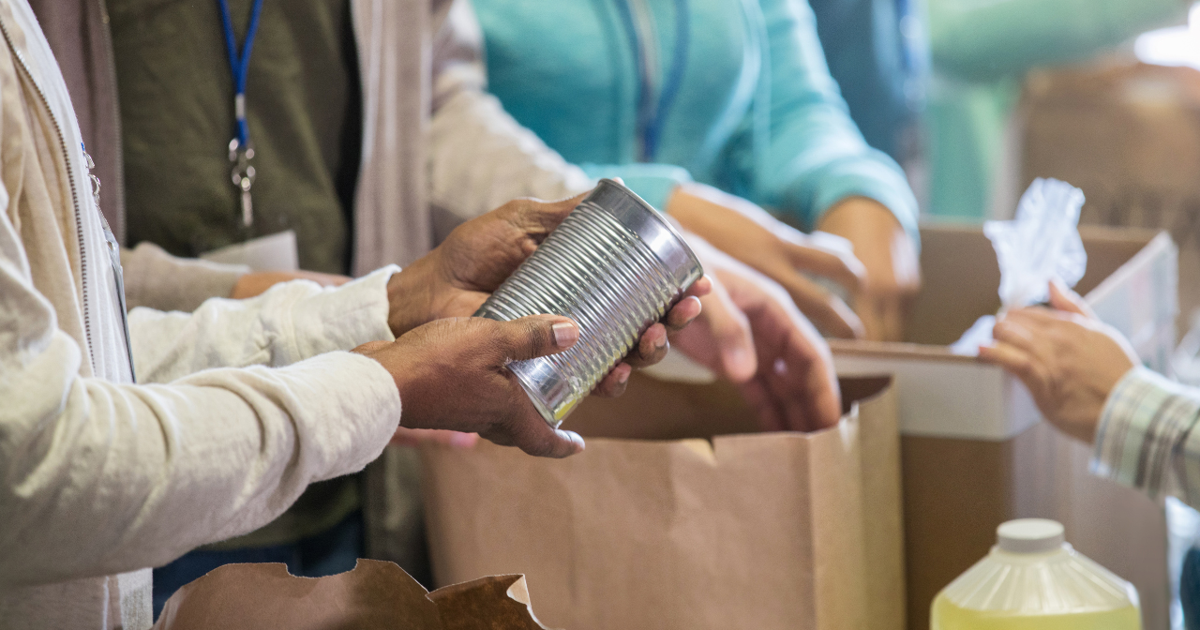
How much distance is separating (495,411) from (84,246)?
8.7 inches

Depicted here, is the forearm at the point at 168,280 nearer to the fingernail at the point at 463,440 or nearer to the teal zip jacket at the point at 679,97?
the fingernail at the point at 463,440

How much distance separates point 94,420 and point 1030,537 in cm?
61

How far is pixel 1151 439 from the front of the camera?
0.88m

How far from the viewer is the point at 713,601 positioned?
688mm

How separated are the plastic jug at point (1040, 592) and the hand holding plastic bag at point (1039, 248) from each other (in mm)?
282

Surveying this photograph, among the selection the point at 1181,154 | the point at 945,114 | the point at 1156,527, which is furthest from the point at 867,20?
the point at 1156,527

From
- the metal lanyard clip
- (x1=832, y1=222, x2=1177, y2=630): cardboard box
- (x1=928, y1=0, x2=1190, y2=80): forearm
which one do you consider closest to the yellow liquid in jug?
(x1=832, y1=222, x2=1177, y2=630): cardboard box

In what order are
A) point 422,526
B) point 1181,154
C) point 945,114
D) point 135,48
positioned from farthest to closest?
point 945,114, point 1181,154, point 422,526, point 135,48

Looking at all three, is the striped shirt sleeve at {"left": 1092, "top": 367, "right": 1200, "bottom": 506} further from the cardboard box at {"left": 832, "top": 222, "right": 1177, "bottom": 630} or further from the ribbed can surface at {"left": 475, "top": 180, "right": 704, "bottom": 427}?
the ribbed can surface at {"left": 475, "top": 180, "right": 704, "bottom": 427}

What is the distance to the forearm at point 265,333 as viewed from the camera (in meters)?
0.67

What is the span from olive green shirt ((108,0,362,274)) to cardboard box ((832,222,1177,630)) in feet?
1.58

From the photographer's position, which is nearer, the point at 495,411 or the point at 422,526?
the point at 495,411

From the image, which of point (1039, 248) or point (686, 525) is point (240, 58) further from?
point (1039, 248)

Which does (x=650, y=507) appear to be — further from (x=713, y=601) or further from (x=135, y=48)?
(x=135, y=48)
